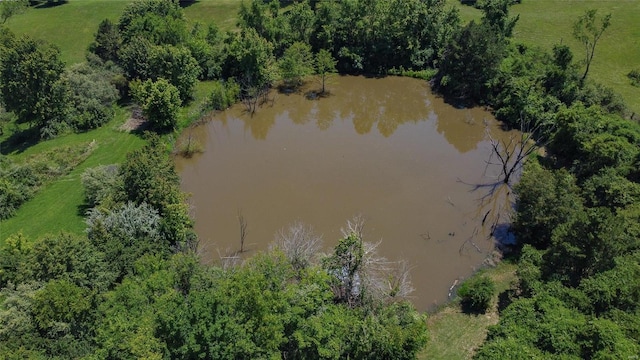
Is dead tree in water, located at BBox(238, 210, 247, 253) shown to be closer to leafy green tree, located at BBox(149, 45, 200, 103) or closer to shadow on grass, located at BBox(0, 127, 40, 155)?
leafy green tree, located at BBox(149, 45, 200, 103)

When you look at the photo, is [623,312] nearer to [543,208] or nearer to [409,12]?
[543,208]

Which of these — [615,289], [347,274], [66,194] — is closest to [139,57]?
[66,194]

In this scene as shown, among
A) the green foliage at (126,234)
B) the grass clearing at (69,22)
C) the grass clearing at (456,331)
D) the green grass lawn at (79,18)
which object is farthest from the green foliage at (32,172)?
the grass clearing at (456,331)

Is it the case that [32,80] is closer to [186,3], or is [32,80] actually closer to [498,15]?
[186,3]

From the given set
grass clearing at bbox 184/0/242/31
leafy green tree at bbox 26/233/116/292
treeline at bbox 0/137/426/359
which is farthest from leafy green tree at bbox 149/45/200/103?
leafy green tree at bbox 26/233/116/292

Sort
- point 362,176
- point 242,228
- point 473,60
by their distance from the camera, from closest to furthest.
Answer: point 242,228, point 362,176, point 473,60

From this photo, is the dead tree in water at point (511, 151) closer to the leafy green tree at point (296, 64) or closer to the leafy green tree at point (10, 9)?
the leafy green tree at point (296, 64)

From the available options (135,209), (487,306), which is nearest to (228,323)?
(135,209)
